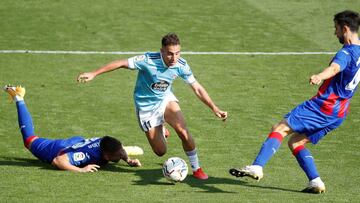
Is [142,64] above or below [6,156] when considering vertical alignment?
above

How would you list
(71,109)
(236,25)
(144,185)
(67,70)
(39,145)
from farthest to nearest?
(236,25) → (67,70) → (71,109) → (39,145) → (144,185)

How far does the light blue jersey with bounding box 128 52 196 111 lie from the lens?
11.0 metres

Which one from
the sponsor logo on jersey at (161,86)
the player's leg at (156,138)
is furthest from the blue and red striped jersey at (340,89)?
the player's leg at (156,138)

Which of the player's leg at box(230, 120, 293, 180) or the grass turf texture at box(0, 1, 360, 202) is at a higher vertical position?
the player's leg at box(230, 120, 293, 180)

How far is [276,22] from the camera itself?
65.5ft

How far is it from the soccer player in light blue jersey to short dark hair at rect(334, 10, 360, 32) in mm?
1887

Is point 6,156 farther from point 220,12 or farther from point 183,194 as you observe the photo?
point 220,12

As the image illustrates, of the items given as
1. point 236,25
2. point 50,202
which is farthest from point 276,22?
point 50,202

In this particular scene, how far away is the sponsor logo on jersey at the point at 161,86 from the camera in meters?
11.2

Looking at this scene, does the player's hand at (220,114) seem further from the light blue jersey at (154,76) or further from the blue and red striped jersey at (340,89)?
the blue and red striped jersey at (340,89)

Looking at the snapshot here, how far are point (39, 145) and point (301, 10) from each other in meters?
11.0

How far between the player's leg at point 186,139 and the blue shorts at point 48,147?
1.41 meters

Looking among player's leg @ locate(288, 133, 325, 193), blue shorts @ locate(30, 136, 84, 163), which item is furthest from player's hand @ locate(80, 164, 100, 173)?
player's leg @ locate(288, 133, 325, 193)

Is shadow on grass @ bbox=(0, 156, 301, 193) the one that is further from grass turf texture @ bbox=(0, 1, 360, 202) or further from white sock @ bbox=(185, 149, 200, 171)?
white sock @ bbox=(185, 149, 200, 171)
